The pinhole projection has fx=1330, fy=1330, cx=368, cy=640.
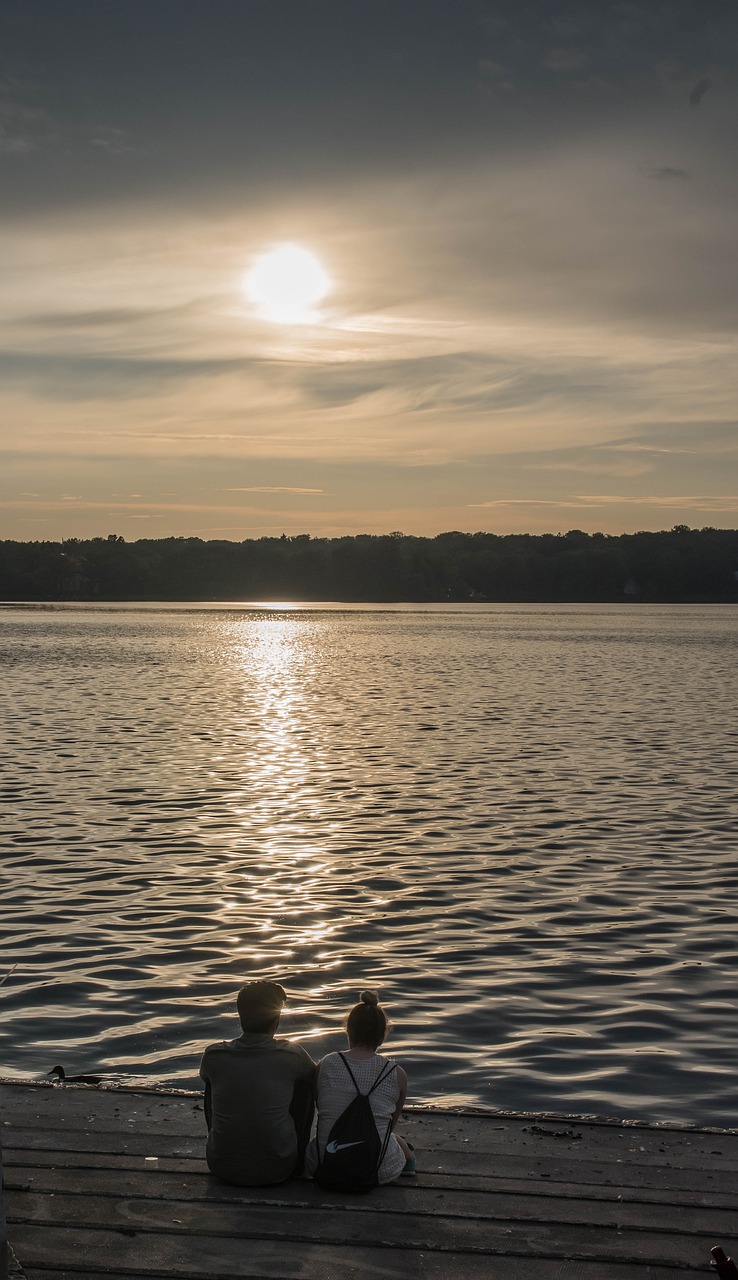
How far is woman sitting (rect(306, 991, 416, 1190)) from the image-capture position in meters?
7.65

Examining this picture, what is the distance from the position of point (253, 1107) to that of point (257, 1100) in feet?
0.20

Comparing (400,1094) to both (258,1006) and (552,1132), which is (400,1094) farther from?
(552,1132)

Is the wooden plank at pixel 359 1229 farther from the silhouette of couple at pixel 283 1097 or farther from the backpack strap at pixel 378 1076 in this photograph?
the backpack strap at pixel 378 1076

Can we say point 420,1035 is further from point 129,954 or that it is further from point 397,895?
point 397,895

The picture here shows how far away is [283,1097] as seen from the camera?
8023mm

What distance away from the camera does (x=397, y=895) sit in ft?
61.1

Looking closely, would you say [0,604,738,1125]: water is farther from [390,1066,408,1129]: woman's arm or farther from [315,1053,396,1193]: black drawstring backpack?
[315,1053,396,1193]: black drawstring backpack

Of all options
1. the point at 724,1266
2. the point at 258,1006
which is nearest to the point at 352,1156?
the point at 258,1006

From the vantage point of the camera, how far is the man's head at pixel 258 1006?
8062 mm

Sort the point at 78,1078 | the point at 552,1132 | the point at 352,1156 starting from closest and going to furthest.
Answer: the point at 352,1156 → the point at 552,1132 → the point at 78,1078

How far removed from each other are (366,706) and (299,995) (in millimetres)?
37001

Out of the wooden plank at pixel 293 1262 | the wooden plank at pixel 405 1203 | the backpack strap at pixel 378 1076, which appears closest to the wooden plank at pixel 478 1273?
the wooden plank at pixel 293 1262

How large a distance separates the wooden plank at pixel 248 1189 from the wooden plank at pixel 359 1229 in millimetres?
165

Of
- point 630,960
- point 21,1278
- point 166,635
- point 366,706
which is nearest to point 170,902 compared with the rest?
point 630,960
